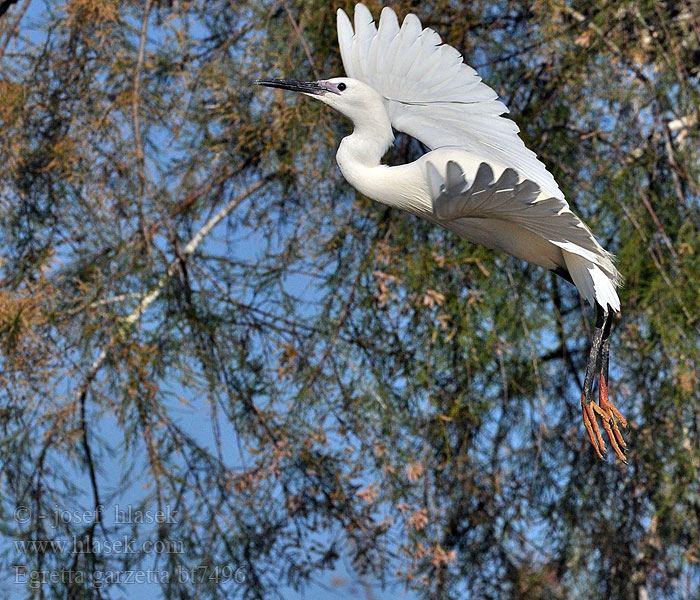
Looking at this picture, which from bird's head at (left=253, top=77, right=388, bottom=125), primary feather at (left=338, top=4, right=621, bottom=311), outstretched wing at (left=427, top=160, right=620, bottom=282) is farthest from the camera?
bird's head at (left=253, top=77, right=388, bottom=125)

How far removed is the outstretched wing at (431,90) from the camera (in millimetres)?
1446

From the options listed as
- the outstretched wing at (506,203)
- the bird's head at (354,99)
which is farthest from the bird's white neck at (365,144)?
the outstretched wing at (506,203)

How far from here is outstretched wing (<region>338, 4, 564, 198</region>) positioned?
145 cm

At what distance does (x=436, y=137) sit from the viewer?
1.51 m

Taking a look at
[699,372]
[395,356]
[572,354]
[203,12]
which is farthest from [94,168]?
[699,372]

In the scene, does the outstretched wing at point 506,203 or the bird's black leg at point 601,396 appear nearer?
the outstretched wing at point 506,203

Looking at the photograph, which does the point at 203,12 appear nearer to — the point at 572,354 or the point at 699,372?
the point at 572,354

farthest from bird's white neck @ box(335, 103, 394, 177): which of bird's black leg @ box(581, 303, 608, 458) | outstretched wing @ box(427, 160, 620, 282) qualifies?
bird's black leg @ box(581, 303, 608, 458)

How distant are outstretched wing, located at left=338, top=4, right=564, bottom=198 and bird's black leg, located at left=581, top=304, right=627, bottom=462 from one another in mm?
228

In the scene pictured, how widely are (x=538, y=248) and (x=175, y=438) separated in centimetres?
78

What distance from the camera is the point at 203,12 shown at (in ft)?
7.86

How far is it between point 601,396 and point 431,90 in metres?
0.51

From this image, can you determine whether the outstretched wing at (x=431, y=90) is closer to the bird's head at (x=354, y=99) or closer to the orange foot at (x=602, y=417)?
the bird's head at (x=354, y=99)

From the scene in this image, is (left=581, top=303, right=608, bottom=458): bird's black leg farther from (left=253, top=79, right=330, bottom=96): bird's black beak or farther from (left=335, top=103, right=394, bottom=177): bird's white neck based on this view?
(left=253, top=79, right=330, bottom=96): bird's black beak
